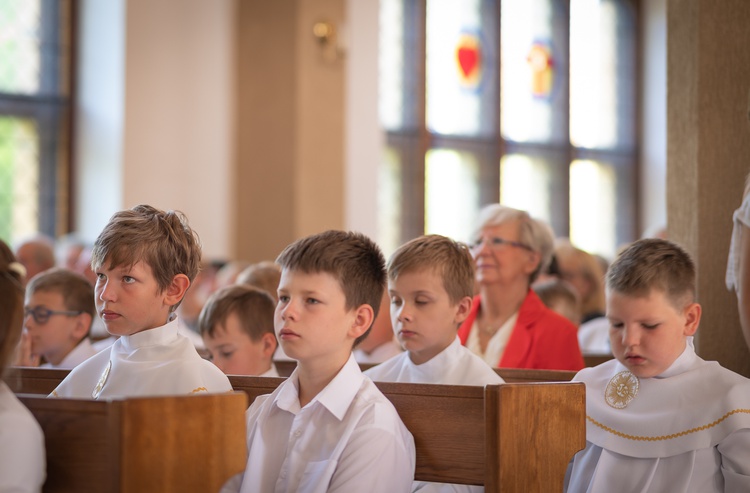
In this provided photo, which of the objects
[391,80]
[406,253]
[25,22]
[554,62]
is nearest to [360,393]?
[406,253]

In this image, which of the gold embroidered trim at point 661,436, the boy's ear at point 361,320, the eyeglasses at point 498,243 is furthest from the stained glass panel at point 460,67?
the boy's ear at point 361,320

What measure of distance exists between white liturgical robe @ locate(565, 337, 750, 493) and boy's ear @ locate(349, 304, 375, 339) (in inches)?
30.7

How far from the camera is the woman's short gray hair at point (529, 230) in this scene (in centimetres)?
475

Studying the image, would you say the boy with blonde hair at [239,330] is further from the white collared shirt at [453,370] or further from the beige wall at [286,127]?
the beige wall at [286,127]

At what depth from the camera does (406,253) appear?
3.58 m

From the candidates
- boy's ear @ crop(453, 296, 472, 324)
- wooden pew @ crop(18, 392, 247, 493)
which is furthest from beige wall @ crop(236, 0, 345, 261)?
wooden pew @ crop(18, 392, 247, 493)

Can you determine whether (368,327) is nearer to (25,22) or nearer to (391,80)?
(25,22)

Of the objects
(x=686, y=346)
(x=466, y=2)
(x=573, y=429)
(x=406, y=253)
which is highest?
(x=466, y=2)

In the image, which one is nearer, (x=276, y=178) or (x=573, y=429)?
(x=573, y=429)

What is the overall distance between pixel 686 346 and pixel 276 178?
7359 millimetres

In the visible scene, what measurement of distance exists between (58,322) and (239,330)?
100cm

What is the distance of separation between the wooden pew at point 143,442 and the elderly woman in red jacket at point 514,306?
2090 mm

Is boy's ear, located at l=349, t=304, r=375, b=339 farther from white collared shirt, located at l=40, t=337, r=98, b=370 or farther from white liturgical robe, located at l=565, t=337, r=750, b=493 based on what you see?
white collared shirt, located at l=40, t=337, r=98, b=370

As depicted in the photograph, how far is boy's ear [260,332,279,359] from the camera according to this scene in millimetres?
4000
